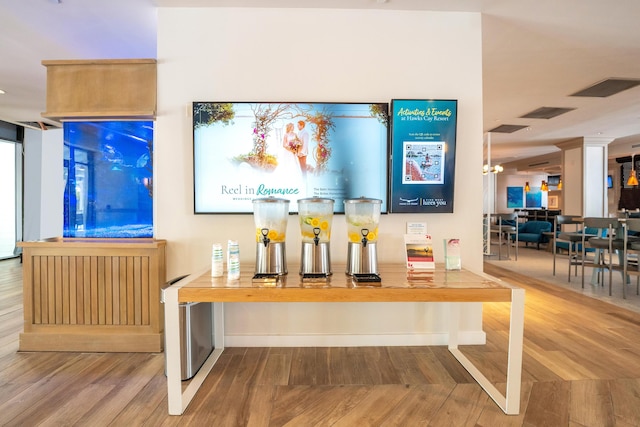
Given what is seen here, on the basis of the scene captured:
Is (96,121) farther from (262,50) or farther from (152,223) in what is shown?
(262,50)

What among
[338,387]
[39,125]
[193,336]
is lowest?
[338,387]

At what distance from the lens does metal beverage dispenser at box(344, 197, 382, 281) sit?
7.89 feet

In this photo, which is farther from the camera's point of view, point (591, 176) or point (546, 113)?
point (591, 176)

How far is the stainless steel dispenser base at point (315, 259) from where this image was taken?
2.41m

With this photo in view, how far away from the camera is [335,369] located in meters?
2.56

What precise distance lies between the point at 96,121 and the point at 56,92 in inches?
14.0

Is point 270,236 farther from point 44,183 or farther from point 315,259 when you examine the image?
point 44,183

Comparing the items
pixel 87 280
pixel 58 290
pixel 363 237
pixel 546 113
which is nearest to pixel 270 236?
pixel 363 237

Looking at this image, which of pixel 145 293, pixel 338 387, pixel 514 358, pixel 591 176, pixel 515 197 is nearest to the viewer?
pixel 514 358

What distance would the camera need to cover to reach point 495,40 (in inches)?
136

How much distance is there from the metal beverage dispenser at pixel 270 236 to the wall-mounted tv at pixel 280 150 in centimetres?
38

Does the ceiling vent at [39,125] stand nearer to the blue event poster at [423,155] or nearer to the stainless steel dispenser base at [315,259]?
the stainless steel dispenser base at [315,259]

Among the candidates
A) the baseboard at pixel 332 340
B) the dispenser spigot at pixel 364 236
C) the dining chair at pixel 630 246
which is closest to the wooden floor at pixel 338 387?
the baseboard at pixel 332 340

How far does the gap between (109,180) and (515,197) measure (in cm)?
1652
